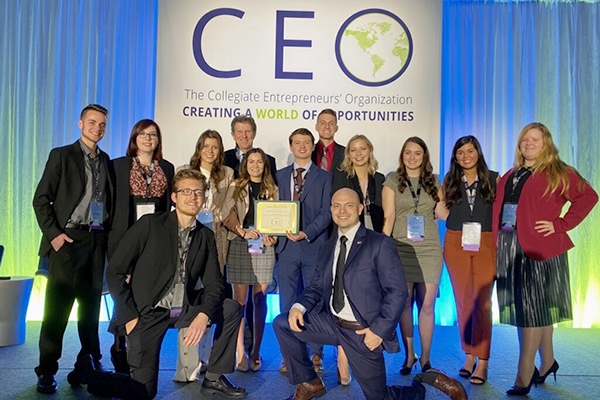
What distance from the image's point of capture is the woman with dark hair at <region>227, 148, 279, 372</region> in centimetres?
391

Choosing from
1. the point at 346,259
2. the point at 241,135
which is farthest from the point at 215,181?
the point at 346,259

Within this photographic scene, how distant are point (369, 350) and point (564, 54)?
481 cm

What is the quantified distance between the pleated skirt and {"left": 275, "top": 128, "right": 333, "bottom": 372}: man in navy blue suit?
52.2 inches

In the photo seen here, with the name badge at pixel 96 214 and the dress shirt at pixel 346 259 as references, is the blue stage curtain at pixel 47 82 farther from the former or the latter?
the dress shirt at pixel 346 259

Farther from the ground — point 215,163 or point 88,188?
point 215,163

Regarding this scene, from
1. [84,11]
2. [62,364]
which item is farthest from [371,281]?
[84,11]

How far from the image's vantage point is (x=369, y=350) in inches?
113

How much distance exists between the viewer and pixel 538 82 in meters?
6.05

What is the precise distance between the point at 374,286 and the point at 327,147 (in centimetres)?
190

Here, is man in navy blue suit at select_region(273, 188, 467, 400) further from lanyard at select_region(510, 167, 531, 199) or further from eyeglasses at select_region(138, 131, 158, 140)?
eyeglasses at select_region(138, 131, 158, 140)

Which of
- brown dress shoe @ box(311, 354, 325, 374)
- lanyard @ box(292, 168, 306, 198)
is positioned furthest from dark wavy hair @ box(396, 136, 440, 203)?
brown dress shoe @ box(311, 354, 325, 374)

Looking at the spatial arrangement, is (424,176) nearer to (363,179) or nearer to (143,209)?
(363,179)

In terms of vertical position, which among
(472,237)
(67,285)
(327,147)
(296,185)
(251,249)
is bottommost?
(67,285)

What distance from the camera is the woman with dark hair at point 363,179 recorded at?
405 cm
